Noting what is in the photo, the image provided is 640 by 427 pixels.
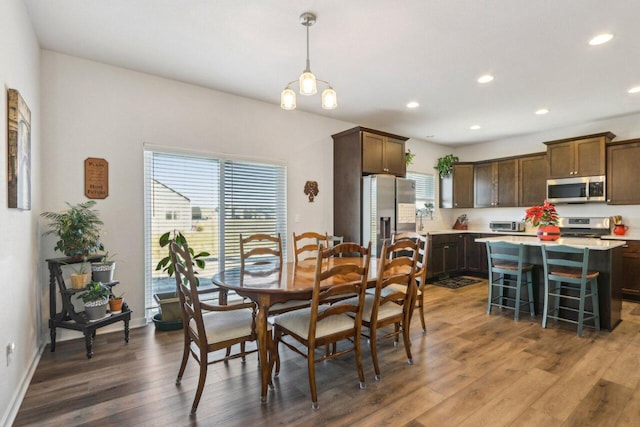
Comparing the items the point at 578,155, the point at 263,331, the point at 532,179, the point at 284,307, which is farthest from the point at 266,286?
the point at 532,179

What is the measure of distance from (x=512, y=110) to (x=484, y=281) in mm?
3029

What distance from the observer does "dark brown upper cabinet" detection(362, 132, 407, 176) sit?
4934 millimetres

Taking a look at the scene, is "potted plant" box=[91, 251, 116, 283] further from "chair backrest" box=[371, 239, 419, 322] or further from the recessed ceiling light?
the recessed ceiling light

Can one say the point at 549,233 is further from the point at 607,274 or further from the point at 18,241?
the point at 18,241

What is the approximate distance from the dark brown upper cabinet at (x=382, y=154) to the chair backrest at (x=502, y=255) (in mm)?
1888

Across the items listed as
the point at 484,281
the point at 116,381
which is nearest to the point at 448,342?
the point at 116,381

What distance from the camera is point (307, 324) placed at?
2264 millimetres

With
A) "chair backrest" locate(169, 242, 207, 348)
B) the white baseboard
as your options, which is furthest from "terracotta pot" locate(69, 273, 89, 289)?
"chair backrest" locate(169, 242, 207, 348)

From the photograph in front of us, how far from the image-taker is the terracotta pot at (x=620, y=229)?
5031 millimetres

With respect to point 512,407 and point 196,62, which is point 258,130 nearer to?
point 196,62

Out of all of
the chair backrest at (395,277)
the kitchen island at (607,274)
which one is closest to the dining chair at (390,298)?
the chair backrest at (395,277)

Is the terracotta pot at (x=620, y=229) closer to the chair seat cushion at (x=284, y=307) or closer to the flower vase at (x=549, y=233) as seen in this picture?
the flower vase at (x=549, y=233)

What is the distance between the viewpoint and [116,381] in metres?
2.40

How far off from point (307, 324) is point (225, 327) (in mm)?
564
